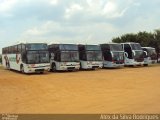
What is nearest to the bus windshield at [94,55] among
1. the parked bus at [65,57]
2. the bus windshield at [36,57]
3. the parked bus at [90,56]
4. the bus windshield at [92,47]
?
the parked bus at [90,56]

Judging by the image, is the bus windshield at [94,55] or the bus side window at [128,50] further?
the bus side window at [128,50]

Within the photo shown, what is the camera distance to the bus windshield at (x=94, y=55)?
3494cm

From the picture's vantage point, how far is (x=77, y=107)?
493 inches

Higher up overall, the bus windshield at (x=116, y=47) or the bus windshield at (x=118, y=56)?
the bus windshield at (x=116, y=47)

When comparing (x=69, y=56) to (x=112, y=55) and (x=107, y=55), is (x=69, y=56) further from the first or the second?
(x=107, y=55)

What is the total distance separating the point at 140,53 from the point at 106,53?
15.8ft

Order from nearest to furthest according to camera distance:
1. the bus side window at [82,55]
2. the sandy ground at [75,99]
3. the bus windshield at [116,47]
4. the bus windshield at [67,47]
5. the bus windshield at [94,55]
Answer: the sandy ground at [75,99] → the bus windshield at [67,47] → the bus windshield at [94,55] → the bus side window at [82,55] → the bus windshield at [116,47]

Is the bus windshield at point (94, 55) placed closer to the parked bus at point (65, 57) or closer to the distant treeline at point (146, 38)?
the parked bus at point (65, 57)

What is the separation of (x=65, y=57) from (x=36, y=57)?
3255 mm

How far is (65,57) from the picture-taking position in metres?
32.7

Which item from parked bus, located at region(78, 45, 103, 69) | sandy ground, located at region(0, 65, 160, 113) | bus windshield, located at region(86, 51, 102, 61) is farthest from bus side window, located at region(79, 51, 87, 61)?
sandy ground, located at region(0, 65, 160, 113)

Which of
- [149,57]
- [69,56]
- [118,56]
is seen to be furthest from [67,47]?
[149,57]

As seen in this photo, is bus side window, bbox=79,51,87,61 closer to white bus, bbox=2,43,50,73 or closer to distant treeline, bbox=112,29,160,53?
white bus, bbox=2,43,50,73

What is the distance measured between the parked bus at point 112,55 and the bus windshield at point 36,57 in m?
8.85
